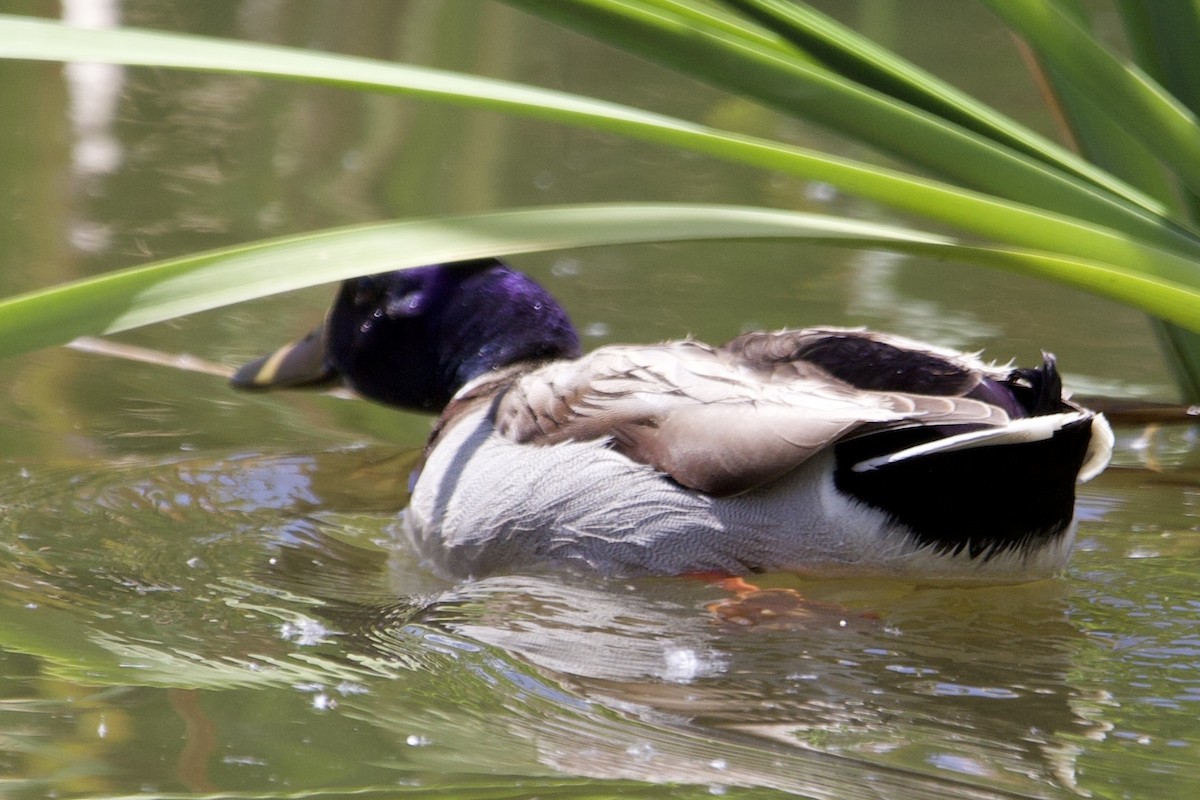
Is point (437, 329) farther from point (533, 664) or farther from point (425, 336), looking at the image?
point (533, 664)

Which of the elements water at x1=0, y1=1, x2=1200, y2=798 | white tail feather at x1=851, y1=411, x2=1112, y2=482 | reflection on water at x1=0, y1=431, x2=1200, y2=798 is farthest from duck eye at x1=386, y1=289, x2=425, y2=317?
white tail feather at x1=851, y1=411, x2=1112, y2=482

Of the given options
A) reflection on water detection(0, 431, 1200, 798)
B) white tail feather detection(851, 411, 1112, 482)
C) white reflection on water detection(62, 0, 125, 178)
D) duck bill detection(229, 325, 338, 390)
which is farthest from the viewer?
white reflection on water detection(62, 0, 125, 178)

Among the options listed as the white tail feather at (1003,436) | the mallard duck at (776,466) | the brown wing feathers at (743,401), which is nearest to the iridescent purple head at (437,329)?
the mallard duck at (776,466)

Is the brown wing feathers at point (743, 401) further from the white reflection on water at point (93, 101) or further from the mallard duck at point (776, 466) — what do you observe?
the white reflection on water at point (93, 101)

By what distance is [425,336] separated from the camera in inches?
169

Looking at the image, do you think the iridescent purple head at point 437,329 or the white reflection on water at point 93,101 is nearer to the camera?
the iridescent purple head at point 437,329

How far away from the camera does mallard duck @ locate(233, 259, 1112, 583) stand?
2988mm

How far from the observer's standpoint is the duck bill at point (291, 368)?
4371 mm

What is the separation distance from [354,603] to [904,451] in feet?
3.82

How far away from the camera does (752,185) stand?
21.0 ft

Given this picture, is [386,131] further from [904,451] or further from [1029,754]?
[1029,754]

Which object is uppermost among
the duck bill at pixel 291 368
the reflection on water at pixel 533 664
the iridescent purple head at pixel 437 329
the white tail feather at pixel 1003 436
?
the white tail feather at pixel 1003 436

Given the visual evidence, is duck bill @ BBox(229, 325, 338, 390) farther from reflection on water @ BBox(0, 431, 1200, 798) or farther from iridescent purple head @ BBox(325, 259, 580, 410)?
reflection on water @ BBox(0, 431, 1200, 798)

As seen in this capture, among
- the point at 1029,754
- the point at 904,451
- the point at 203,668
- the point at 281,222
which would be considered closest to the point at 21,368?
the point at 281,222
